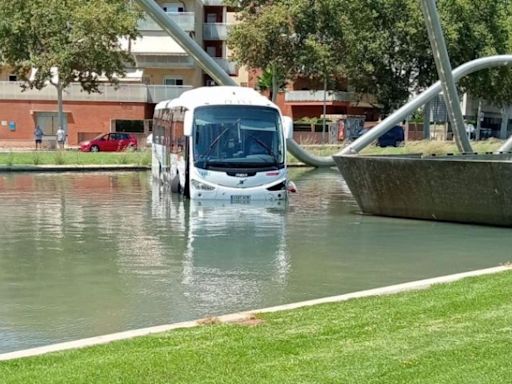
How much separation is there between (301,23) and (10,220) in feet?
127

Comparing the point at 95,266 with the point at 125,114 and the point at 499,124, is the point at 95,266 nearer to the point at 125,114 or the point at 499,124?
the point at 125,114

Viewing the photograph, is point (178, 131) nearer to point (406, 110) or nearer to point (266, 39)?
point (406, 110)

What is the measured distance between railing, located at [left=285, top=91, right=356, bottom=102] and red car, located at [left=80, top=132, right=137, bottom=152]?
2145 cm

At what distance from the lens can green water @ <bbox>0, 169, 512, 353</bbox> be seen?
32.6ft

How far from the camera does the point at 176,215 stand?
20.0 m

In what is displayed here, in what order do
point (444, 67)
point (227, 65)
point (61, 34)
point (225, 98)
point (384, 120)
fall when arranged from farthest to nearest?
point (227, 65), point (61, 34), point (384, 120), point (444, 67), point (225, 98)

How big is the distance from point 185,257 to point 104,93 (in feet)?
162

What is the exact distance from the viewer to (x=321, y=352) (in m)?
6.68

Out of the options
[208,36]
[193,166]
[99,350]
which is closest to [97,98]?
[208,36]

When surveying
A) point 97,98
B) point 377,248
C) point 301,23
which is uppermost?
point 301,23

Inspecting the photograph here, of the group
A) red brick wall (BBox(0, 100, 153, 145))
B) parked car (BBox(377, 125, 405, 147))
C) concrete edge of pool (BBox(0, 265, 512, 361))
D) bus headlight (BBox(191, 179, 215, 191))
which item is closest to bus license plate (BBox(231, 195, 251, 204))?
bus headlight (BBox(191, 179, 215, 191))

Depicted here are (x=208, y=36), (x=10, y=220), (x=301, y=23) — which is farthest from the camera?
(x=208, y=36)

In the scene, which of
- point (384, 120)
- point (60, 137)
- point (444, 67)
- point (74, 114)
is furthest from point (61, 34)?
point (444, 67)

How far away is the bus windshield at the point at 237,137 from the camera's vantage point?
2206 cm
